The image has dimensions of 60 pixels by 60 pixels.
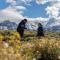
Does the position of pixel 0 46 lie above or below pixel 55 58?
above

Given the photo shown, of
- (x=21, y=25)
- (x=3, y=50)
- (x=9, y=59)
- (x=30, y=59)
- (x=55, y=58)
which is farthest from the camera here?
(x=21, y=25)

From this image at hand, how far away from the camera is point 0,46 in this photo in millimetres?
9242

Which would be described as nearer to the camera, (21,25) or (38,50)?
(38,50)

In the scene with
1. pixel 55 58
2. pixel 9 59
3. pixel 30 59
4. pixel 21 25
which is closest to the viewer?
pixel 9 59

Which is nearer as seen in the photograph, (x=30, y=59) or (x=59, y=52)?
(x=30, y=59)

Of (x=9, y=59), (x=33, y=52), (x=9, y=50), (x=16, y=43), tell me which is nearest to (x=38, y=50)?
(x=33, y=52)

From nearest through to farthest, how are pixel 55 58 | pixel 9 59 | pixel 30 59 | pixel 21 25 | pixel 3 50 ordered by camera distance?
1. pixel 9 59
2. pixel 3 50
3. pixel 30 59
4. pixel 55 58
5. pixel 21 25

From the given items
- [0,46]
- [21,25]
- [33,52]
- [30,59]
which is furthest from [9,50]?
[21,25]

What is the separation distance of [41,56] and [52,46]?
622mm

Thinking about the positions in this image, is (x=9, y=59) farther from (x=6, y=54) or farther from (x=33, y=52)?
(x=33, y=52)

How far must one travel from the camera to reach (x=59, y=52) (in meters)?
11.4

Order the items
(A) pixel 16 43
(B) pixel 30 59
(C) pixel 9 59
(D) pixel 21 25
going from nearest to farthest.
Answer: (C) pixel 9 59 → (B) pixel 30 59 → (A) pixel 16 43 → (D) pixel 21 25

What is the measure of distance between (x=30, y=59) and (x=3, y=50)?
4.69 feet

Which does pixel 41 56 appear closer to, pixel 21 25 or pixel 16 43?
pixel 16 43
